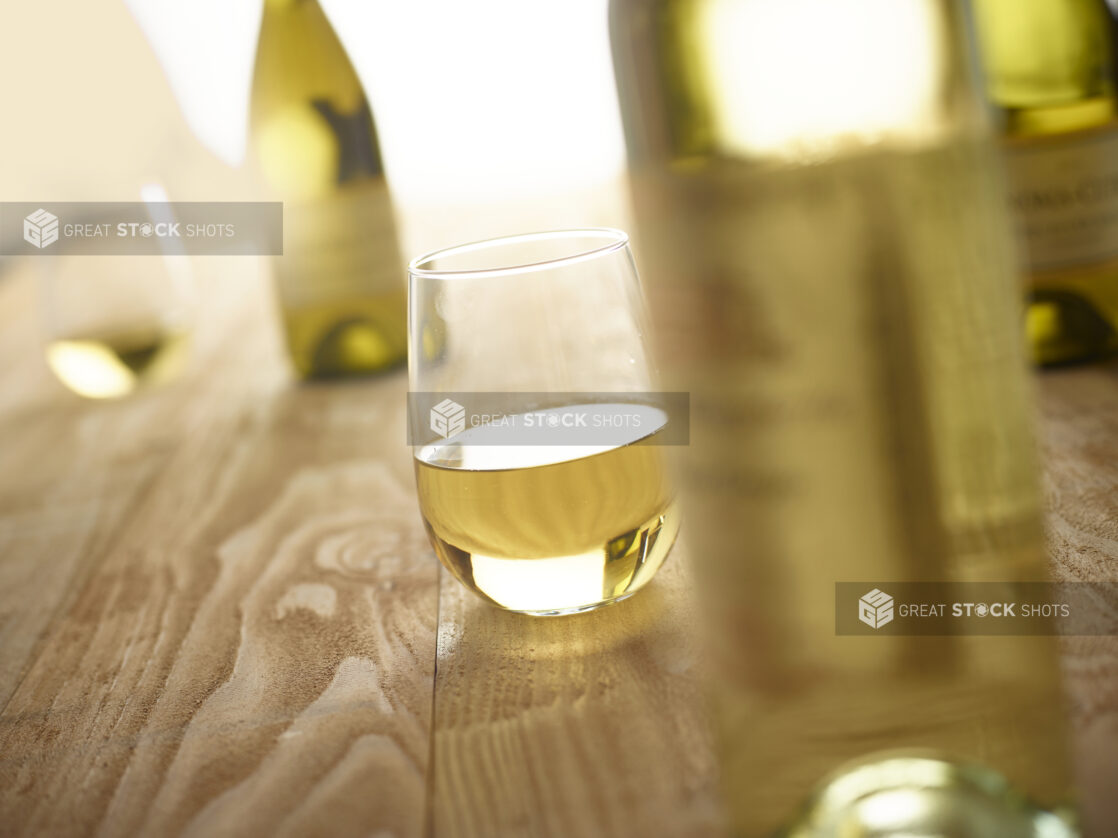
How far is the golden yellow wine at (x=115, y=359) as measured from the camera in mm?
1184

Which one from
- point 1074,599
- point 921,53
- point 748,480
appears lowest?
point 1074,599

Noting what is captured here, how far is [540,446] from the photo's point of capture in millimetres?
512

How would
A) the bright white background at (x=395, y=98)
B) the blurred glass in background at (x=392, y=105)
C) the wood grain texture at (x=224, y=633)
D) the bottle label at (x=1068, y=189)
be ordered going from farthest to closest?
the bright white background at (x=395, y=98), the blurred glass in background at (x=392, y=105), the bottle label at (x=1068, y=189), the wood grain texture at (x=224, y=633)

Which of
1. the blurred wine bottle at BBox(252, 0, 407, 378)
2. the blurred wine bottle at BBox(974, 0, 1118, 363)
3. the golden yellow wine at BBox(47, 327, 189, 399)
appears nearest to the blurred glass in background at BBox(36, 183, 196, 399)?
the golden yellow wine at BBox(47, 327, 189, 399)

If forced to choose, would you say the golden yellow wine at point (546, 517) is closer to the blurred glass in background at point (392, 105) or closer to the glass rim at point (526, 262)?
the glass rim at point (526, 262)

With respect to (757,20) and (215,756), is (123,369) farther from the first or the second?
(757,20)

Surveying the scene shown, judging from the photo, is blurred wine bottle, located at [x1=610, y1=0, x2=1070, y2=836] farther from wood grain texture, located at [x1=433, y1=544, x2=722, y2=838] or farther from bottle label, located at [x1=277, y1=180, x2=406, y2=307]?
bottle label, located at [x1=277, y1=180, x2=406, y2=307]

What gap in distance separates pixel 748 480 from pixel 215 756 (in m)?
0.27

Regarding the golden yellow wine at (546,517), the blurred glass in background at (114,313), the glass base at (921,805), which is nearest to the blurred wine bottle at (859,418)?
the glass base at (921,805)

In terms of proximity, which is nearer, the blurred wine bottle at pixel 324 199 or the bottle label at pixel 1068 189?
the bottle label at pixel 1068 189

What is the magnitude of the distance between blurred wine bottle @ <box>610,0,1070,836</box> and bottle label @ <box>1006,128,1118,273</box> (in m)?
0.43

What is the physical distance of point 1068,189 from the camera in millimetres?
726

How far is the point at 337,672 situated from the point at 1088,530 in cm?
38

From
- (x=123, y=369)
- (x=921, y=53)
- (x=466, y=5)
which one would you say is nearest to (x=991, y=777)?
(x=921, y=53)
